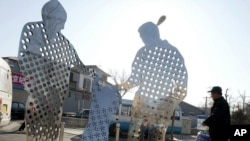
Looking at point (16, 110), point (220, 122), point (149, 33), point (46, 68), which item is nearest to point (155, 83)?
point (149, 33)

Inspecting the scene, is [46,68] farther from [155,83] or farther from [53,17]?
[155,83]

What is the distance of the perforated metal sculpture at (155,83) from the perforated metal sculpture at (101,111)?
0.99ft

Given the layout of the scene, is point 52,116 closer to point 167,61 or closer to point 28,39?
point 28,39

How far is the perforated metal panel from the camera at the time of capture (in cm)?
439

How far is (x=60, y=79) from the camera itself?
4.42m

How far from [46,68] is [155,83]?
56.5 inches

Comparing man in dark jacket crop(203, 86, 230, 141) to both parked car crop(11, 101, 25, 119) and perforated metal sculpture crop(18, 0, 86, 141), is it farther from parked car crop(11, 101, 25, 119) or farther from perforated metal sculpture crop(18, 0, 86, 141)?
parked car crop(11, 101, 25, 119)

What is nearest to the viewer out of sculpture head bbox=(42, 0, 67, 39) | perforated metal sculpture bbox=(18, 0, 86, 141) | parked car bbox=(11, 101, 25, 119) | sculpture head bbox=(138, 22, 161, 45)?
perforated metal sculpture bbox=(18, 0, 86, 141)

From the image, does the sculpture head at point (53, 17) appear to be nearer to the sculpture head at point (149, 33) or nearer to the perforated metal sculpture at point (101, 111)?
the perforated metal sculpture at point (101, 111)

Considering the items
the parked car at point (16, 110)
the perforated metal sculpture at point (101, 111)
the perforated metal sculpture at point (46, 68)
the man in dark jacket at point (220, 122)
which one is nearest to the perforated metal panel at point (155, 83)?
the perforated metal sculpture at point (101, 111)

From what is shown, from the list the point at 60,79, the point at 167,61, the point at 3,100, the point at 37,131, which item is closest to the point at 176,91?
the point at 167,61

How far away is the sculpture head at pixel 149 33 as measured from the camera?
446cm

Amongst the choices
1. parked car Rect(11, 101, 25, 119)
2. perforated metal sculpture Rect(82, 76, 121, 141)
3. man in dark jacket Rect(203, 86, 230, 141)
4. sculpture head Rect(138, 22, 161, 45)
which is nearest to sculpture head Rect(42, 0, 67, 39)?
perforated metal sculpture Rect(82, 76, 121, 141)

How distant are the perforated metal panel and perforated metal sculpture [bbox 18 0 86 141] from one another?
3.10 ft
